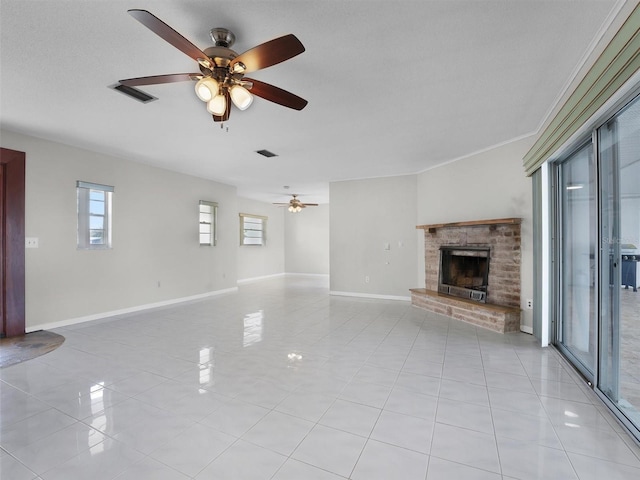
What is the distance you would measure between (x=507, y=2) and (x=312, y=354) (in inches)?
131

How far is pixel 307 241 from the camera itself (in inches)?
428

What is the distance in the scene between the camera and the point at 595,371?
2.35 meters

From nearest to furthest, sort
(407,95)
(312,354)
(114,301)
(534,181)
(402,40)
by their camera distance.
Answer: (402,40)
(407,95)
(312,354)
(534,181)
(114,301)

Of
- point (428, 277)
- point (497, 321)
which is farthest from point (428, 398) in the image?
point (428, 277)

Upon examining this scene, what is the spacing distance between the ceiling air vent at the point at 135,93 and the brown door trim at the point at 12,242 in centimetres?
243

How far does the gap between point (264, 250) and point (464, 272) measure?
22.6ft

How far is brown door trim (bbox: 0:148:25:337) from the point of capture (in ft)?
12.6

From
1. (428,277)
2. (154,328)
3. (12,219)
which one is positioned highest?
(12,219)

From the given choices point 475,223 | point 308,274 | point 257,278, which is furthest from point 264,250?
point 475,223

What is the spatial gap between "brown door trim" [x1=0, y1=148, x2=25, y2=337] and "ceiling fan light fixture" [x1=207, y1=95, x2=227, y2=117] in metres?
3.61

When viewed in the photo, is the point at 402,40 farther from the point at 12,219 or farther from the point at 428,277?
the point at 12,219

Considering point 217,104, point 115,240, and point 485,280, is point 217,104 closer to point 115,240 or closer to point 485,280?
point 115,240

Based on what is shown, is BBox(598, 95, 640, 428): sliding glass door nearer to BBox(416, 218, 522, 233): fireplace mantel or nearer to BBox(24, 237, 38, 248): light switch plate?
BBox(416, 218, 522, 233): fireplace mantel

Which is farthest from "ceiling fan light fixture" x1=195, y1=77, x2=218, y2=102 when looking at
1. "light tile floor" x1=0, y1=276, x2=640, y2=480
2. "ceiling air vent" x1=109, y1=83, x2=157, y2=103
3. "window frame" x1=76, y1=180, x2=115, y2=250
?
"window frame" x1=76, y1=180, x2=115, y2=250
